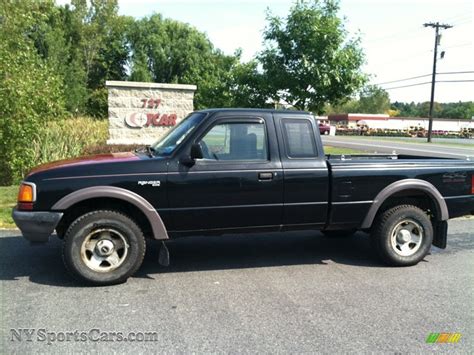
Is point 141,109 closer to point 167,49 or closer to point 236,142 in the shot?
point 236,142

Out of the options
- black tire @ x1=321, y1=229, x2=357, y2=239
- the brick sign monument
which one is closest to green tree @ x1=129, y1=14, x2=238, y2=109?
the brick sign monument

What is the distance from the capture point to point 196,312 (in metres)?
4.15

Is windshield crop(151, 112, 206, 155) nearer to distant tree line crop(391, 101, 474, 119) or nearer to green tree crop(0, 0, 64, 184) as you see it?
green tree crop(0, 0, 64, 184)

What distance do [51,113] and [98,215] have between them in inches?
333

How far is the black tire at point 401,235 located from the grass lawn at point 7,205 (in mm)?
5410

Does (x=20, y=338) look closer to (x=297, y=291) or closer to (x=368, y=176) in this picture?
(x=297, y=291)

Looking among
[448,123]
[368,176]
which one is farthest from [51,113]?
[448,123]

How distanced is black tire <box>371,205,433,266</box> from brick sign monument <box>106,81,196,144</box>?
8931 millimetres

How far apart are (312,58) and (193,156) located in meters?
8.22

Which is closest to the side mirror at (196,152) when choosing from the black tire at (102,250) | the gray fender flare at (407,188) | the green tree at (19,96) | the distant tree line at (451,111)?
the black tire at (102,250)

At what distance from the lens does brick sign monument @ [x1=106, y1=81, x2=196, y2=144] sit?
43.4 ft

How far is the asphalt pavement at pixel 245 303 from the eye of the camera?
11.8 ft

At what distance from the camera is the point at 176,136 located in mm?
5324

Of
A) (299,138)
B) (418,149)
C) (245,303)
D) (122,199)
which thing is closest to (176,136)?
(122,199)
